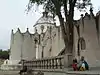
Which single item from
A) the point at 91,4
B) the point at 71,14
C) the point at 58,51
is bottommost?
the point at 58,51

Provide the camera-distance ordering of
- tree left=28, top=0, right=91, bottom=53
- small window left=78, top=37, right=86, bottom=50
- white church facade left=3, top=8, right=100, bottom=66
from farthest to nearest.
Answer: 1. small window left=78, top=37, right=86, bottom=50
2. white church facade left=3, top=8, right=100, bottom=66
3. tree left=28, top=0, right=91, bottom=53

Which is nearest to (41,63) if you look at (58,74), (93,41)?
(58,74)

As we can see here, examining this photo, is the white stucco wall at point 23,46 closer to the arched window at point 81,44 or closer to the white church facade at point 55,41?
the white church facade at point 55,41

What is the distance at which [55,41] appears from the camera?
113ft

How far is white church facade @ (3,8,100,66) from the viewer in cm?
2520

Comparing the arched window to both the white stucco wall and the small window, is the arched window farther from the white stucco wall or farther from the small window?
the white stucco wall

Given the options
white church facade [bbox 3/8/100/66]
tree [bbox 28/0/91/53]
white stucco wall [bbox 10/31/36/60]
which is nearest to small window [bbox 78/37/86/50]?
white church facade [bbox 3/8/100/66]

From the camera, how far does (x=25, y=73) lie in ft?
54.4

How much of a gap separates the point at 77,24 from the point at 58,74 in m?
16.8

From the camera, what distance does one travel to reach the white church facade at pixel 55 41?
992 inches

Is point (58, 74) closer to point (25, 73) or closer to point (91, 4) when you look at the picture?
point (25, 73)

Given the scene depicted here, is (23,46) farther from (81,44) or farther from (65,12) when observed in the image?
(65,12)

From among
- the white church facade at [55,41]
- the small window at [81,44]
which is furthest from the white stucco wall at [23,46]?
the small window at [81,44]

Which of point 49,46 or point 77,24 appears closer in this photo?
point 77,24
